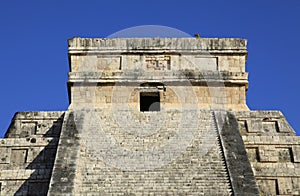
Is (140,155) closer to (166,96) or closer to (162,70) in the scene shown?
(166,96)

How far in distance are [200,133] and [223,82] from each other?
295 cm

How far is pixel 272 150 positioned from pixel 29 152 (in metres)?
6.08

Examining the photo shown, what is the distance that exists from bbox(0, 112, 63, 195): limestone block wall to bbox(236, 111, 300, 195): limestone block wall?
16.4 feet

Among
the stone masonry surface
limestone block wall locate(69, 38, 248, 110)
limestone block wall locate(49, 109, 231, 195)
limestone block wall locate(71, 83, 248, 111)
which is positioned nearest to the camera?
limestone block wall locate(49, 109, 231, 195)

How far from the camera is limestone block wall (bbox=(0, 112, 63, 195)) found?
13156 millimetres

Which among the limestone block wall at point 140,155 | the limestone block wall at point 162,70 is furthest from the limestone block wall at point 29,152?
the limestone block wall at point 162,70

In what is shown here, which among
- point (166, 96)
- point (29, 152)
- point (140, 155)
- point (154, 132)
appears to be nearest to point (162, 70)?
point (166, 96)

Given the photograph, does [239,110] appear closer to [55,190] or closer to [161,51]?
[161,51]

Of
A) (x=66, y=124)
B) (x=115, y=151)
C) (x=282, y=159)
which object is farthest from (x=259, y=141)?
(x=66, y=124)

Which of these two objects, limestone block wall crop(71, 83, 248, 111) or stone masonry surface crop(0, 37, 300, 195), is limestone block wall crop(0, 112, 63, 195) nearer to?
stone masonry surface crop(0, 37, 300, 195)

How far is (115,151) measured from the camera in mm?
13703

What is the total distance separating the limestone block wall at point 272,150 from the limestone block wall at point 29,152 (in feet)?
16.4

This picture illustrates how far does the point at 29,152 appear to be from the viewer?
1424 cm

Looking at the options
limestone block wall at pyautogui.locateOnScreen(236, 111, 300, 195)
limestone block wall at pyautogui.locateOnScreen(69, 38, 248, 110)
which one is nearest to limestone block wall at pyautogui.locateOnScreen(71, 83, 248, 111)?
limestone block wall at pyautogui.locateOnScreen(69, 38, 248, 110)
